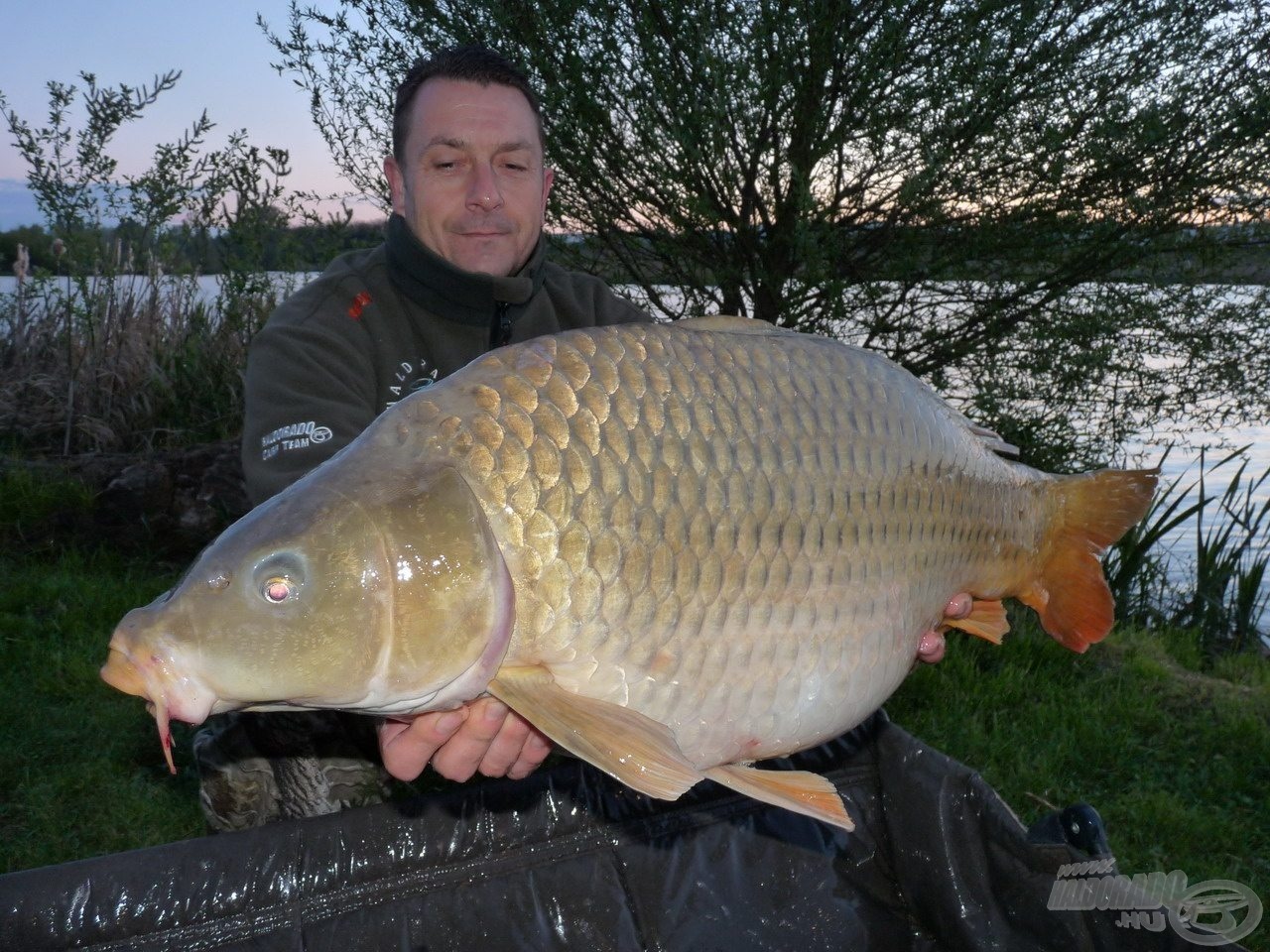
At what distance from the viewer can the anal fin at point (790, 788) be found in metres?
1.16

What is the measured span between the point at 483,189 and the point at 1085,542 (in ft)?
4.06

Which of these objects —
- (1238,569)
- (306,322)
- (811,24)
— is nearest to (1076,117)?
(811,24)

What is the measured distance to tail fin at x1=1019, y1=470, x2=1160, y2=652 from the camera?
62.9 inches

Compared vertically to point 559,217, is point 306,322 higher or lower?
lower

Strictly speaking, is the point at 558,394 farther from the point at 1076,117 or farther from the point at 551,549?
the point at 1076,117

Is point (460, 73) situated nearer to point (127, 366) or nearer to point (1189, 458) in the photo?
point (127, 366)

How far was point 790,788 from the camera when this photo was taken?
1207mm

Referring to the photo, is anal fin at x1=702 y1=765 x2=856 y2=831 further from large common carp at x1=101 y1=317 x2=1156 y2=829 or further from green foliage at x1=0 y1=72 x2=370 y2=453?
green foliage at x1=0 y1=72 x2=370 y2=453

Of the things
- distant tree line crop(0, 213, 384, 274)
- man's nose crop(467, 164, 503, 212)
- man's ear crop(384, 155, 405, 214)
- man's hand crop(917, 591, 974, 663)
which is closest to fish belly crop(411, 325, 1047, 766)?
man's hand crop(917, 591, 974, 663)

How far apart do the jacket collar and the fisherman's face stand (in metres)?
0.07

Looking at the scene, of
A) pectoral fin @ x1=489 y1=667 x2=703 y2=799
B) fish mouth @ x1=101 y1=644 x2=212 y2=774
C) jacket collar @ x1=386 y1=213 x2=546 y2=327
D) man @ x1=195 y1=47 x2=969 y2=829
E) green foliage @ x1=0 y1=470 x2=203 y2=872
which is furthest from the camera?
green foliage @ x1=0 y1=470 x2=203 y2=872

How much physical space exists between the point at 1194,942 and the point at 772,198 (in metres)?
2.76

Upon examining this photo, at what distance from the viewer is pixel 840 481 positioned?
1.31 m

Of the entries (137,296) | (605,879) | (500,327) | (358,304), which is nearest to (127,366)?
(137,296)
